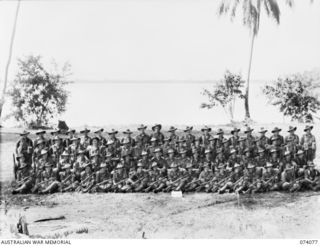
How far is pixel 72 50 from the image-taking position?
6836 millimetres

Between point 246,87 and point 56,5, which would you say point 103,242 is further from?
point 56,5

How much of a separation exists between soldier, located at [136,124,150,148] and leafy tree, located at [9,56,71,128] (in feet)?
4.62

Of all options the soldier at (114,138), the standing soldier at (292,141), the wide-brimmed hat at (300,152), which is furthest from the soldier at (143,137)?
the wide-brimmed hat at (300,152)

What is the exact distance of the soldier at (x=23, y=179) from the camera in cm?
666

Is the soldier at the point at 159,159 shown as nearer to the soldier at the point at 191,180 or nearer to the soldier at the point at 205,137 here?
the soldier at the point at 191,180

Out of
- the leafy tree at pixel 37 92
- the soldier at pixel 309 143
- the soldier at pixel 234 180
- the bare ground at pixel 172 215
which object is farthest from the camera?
the leafy tree at pixel 37 92

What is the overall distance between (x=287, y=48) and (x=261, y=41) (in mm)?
498

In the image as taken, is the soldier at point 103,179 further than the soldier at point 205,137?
No

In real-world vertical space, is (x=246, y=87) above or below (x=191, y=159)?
above

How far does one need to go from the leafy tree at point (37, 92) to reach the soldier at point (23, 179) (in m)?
0.73

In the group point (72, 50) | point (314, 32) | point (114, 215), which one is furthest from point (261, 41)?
point (114, 215)

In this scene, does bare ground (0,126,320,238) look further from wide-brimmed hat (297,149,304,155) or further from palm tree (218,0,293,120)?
palm tree (218,0,293,120)

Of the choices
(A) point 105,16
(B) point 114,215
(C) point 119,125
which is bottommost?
(B) point 114,215

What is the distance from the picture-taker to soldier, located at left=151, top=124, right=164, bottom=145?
6789 mm
